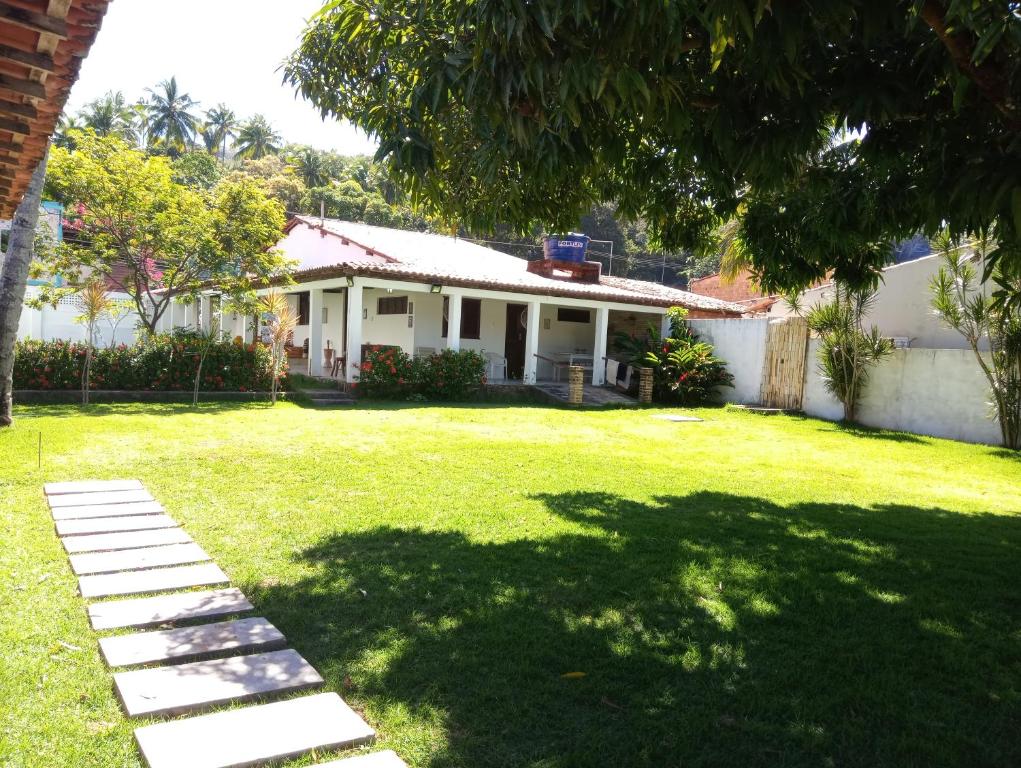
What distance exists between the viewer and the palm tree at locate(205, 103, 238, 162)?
206ft

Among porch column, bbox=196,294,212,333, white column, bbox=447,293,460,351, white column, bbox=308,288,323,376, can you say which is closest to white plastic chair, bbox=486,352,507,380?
white column, bbox=447,293,460,351

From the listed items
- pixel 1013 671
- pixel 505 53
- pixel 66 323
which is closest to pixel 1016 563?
pixel 1013 671

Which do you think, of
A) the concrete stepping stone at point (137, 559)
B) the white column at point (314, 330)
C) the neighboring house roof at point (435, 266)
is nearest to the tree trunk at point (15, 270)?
the neighboring house roof at point (435, 266)

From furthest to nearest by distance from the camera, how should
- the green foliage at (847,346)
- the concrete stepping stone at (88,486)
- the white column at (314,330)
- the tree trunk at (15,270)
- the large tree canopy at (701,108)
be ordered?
1. the white column at (314,330)
2. the green foliage at (847,346)
3. the tree trunk at (15,270)
4. the concrete stepping stone at (88,486)
5. the large tree canopy at (701,108)

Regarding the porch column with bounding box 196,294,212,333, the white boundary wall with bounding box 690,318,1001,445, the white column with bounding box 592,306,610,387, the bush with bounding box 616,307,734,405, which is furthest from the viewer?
the porch column with bounding box 196,294,212,333

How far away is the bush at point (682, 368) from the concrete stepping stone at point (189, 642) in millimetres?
15932

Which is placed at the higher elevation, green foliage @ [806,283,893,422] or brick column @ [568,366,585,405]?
green foliage @ [806,283,893,422]

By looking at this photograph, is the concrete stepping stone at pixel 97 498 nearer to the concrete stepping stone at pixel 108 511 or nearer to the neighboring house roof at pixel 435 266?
the concrete stepping stone at pixel 108 511

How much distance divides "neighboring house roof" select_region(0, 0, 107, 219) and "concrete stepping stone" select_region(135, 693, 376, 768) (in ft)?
8.43

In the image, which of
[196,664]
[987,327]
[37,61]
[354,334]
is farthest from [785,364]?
[37,61]

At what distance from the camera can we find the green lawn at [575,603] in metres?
2.91

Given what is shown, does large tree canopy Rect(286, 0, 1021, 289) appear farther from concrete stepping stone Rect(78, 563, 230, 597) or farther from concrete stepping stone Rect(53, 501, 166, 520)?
concrete stepping stone Rect(53, 501, 166, 520)

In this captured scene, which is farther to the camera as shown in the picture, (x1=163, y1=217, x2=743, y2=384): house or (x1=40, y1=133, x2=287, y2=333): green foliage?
Answer: (x1=163, y1=217, x2=743, y2=384): house

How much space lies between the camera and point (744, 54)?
3881 millimetres
